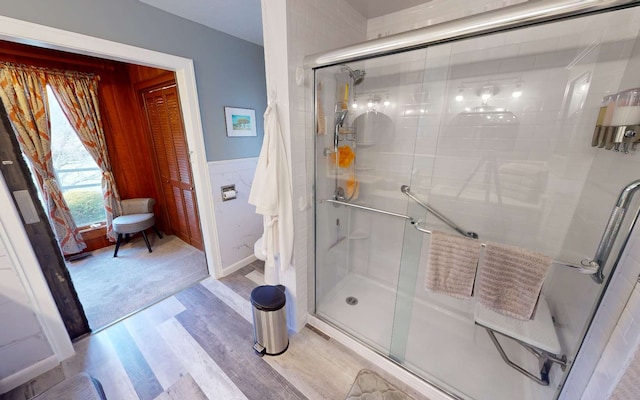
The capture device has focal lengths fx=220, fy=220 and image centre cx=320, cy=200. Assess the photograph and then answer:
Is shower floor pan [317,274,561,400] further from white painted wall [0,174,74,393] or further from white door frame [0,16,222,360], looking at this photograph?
white painted wall [0,174,74,393]

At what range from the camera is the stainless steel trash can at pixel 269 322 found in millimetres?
1522

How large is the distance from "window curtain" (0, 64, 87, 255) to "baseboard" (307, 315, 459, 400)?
304 centimetres

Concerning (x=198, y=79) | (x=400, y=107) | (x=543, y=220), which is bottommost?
(x=543, y=220)

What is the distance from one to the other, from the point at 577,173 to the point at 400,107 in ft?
4.07

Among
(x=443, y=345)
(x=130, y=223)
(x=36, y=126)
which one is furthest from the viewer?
(x=130, y=223)

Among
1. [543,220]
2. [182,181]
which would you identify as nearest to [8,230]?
[182,181]

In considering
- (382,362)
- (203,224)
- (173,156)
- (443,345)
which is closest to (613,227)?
(443,345)

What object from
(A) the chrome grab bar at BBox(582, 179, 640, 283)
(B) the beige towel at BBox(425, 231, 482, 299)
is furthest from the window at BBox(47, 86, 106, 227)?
(A) the chrome grab bar at BBox(582, 179, 640, 283)

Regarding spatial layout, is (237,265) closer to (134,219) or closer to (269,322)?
(269,322)

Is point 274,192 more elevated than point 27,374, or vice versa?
point 274,192

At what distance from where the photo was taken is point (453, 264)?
126 centimetres

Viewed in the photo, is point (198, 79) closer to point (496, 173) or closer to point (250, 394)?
point (250, 394)

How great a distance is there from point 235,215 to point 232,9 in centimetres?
189

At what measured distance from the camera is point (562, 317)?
127 cm
